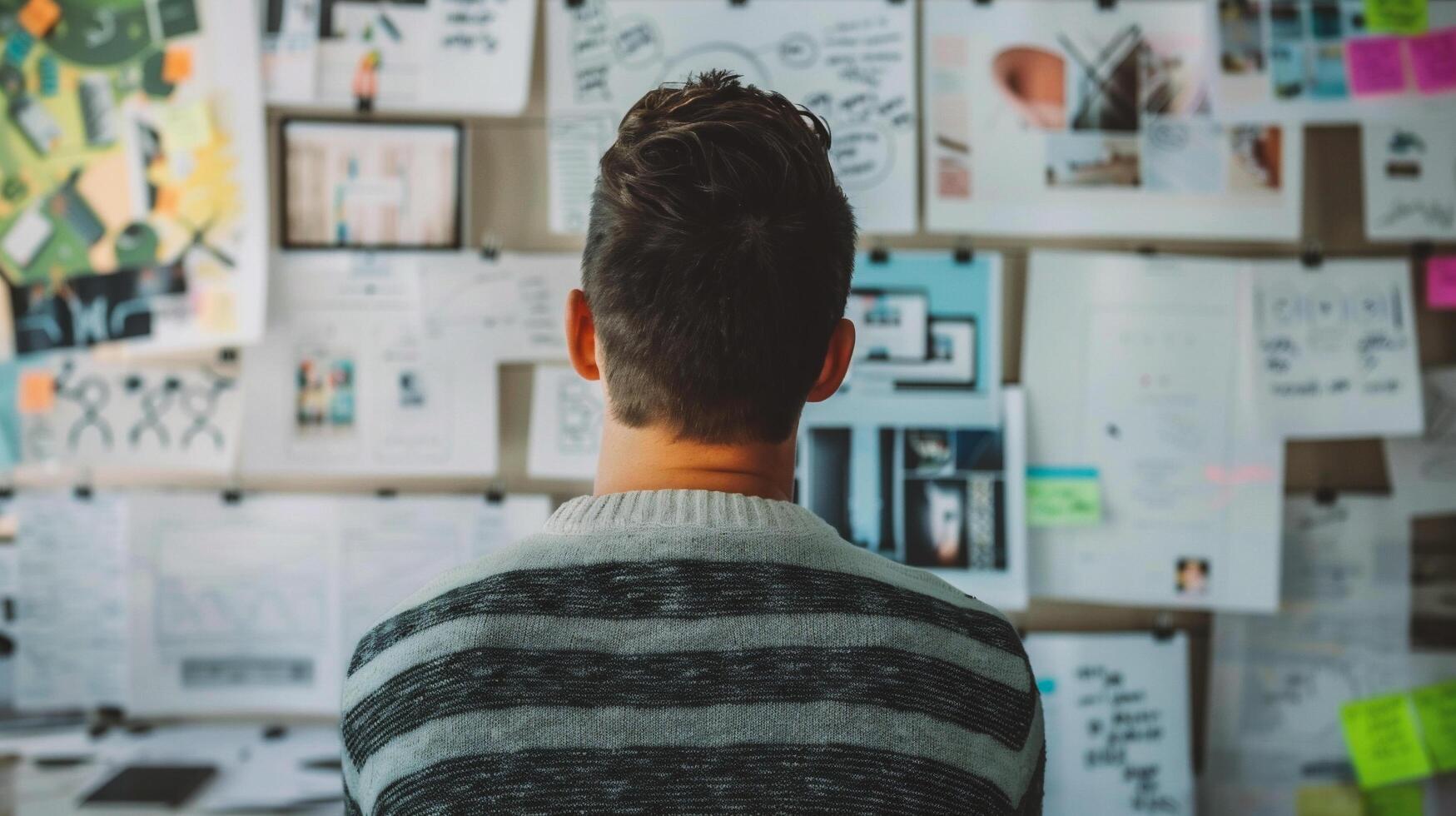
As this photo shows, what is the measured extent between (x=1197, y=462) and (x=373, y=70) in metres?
1.24

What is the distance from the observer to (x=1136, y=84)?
1.40 meters

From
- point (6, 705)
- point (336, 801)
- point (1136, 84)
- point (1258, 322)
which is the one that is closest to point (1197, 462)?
point (1258, 322)

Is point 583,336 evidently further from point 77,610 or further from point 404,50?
point 77,610

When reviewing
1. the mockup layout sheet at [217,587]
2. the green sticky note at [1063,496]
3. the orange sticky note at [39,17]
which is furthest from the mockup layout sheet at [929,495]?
the orange sticky note at [39,17]

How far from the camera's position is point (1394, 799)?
4.63 feet

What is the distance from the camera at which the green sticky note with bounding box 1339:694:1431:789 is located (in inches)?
54.9

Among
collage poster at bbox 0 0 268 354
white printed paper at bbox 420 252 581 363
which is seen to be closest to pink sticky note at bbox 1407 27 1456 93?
white printed paper at bbox 420 252 581 363

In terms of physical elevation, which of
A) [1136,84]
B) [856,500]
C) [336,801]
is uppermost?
[1136,84]

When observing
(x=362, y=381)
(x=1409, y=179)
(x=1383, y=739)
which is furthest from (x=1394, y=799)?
(x=362, y=381)

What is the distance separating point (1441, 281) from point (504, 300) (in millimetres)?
1292

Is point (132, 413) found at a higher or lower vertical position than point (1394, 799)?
higher

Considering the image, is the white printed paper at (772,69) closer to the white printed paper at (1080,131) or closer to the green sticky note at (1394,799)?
the white printed paper at (1080,131)

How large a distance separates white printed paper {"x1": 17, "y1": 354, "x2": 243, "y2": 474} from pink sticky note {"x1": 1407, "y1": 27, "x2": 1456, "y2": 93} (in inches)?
65.4

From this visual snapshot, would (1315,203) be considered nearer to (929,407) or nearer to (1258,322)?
(1258,322)
